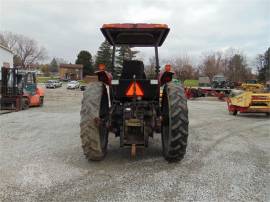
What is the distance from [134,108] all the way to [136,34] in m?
1.54

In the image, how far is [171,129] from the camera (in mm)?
4895

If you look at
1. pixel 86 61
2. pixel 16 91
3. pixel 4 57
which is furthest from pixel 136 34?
pixel 86 61

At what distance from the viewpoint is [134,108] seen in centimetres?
530

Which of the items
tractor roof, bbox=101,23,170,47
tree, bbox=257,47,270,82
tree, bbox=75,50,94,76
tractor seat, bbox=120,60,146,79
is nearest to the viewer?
tractor roof, bbox=101,23,170,47

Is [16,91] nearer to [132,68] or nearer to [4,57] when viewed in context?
[132,68]

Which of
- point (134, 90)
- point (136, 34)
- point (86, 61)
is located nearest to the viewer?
point (134, 90)

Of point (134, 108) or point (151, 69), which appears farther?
point (151, 69)

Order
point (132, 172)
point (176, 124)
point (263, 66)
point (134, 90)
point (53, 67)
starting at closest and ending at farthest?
point (132, 172) < point (176, 124) < point (134, 90) < point (263, 66) < point (53, 67)

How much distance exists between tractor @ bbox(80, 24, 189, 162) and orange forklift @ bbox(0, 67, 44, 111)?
34.8 feet

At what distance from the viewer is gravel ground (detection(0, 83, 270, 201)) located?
12.6ft

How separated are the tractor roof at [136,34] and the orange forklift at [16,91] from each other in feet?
34.0

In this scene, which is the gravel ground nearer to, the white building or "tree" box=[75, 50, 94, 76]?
the white building

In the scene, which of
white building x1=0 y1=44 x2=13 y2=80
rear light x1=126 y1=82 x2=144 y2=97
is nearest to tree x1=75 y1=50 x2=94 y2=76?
white building x1=0 y1=44 x2=13 y2=80

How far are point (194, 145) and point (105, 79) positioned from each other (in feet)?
8.67
